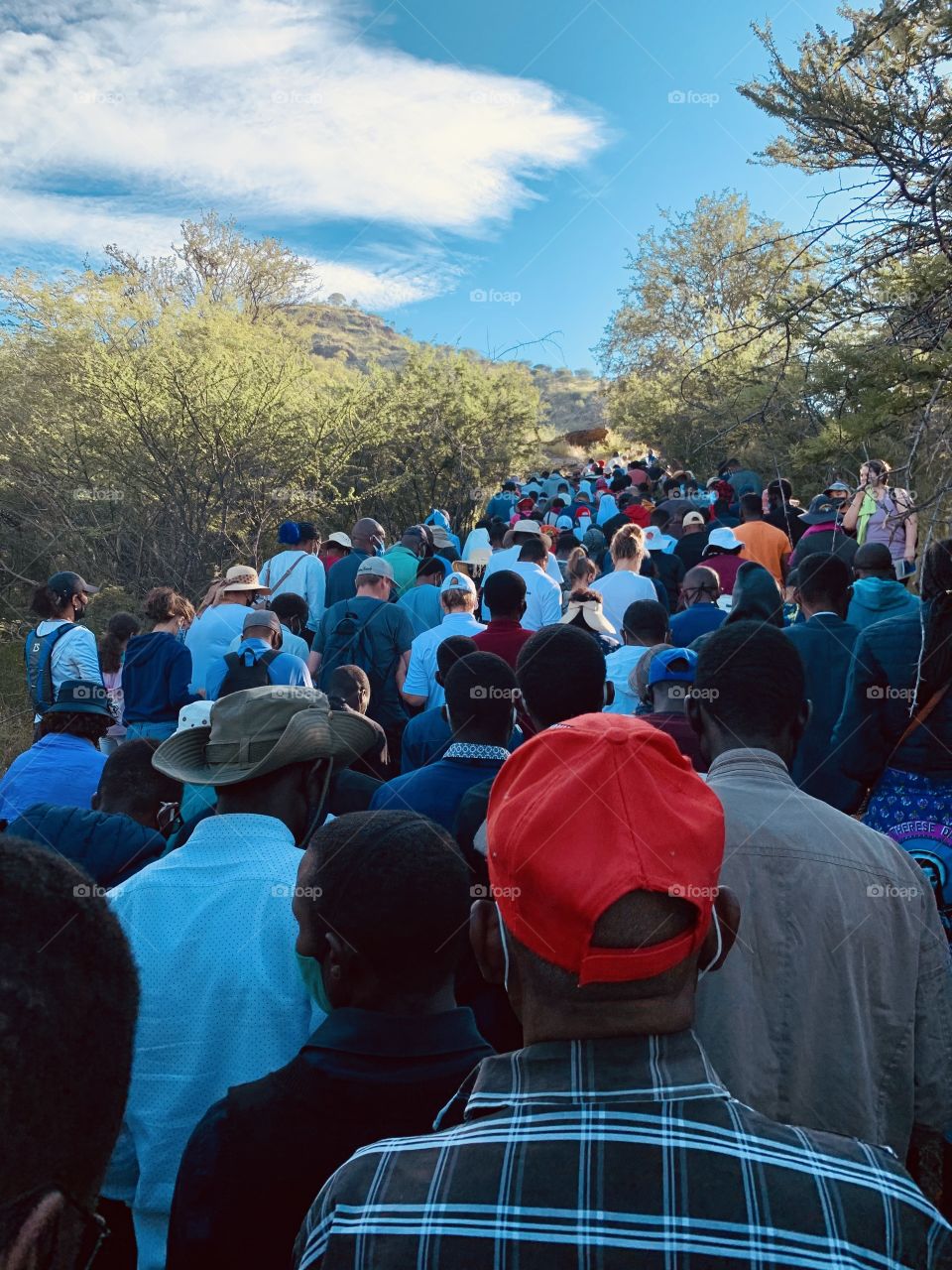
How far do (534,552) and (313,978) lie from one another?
5591mm

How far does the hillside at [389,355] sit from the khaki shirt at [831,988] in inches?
810

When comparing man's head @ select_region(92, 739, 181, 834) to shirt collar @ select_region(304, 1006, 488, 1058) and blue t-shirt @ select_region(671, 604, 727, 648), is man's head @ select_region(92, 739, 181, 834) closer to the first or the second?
shirt collar @ select_region(304, 1006, 488, 1058)

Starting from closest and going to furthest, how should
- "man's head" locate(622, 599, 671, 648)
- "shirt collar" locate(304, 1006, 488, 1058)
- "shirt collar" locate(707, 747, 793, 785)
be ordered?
"shirt collar" locate(304, 1006, 488, 1058) → "shirt collar" locate(707, 747, 793, 785) → "man's head" locate(622, 599, 671, 648)

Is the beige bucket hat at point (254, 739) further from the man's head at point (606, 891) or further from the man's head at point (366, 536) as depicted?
the man's head at point (366, 536)

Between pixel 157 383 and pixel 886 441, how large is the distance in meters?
8.57

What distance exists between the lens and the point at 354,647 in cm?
654

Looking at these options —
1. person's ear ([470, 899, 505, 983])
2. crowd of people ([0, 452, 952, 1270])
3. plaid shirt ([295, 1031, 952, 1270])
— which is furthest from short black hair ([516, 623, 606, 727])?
plaid shirt ([295, 1031, 952, 1270])

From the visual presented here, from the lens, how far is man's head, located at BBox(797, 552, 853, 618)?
485cm

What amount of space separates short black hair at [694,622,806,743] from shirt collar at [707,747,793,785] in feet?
0.30

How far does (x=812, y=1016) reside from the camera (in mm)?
2076

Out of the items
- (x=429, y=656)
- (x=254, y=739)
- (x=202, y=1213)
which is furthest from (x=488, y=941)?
(x=429, y=656)

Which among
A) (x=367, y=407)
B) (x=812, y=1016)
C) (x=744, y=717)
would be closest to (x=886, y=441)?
(x=744, y=717)

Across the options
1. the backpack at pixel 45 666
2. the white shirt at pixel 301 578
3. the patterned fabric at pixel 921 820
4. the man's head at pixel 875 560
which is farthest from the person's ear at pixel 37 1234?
the white shirt at pixel 301 578

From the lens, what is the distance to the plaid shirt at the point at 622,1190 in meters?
1.08
